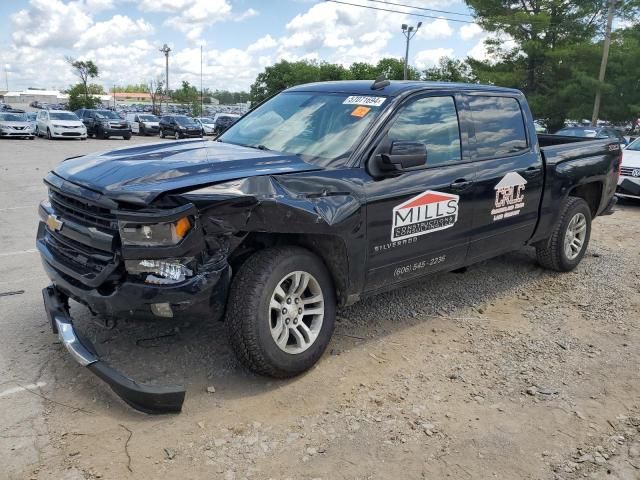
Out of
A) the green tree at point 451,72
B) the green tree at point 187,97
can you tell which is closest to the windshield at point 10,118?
the green tree at point 451,72

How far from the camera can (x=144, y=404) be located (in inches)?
125

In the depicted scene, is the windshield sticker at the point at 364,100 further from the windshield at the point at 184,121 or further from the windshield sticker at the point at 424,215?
the windshield at the point at 184,121

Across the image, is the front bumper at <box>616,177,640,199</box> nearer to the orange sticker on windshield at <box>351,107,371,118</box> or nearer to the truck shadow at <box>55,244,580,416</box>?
the truck shadow at <box>55,244,580,416</box>

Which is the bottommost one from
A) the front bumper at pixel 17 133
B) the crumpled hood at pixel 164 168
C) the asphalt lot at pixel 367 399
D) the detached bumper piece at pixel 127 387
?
the front bumper at pixel 17 133

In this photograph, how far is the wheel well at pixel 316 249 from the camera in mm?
3504

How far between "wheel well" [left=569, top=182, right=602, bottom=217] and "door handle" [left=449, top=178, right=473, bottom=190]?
2.42 m

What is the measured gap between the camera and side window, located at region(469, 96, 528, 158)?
486 cm

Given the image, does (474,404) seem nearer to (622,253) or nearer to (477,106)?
(477,106)

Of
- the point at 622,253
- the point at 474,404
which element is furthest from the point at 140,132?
the point at 474,404

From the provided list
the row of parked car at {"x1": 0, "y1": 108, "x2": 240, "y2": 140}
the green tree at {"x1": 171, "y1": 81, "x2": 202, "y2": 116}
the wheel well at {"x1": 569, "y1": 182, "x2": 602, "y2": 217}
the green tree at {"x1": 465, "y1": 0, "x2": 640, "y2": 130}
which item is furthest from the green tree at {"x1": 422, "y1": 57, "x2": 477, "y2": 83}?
the green tree at {"x1": 171, "y1": 81, "x2": 202, "y2": 116}

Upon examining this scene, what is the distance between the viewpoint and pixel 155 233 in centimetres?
313

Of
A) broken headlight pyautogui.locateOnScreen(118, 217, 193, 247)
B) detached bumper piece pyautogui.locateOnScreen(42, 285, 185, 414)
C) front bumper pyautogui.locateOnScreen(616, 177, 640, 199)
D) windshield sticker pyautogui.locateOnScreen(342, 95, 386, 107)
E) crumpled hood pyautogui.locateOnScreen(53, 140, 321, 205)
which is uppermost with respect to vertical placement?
windshield sticker pyautogui.locateOnScreen(342, 95, 386, 107)

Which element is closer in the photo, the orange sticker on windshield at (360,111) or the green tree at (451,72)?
the orange sticker on windshield at (360,111)

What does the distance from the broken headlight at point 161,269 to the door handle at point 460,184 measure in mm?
2213
